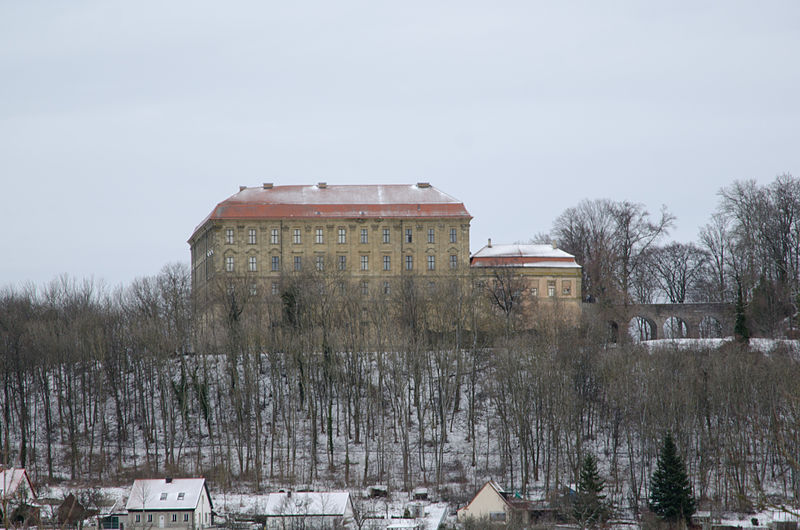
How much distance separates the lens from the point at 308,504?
47062mm

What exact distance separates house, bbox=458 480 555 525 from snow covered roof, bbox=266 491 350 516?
5.20 meters

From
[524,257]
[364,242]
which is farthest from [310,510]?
[524,257]

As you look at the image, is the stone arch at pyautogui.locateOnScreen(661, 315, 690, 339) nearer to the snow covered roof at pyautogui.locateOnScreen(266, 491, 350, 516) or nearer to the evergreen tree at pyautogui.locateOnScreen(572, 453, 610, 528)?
the evergreen tree at pyautogui.locateOnScreen(572, 453, 610, 528)

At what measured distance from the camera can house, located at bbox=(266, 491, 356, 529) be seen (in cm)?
4594

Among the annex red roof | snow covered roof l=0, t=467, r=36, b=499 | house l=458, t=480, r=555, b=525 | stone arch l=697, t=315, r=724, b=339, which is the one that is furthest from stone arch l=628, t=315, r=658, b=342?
snow covered roof l=0, t=467, r=36, b=499

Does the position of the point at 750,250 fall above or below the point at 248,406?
above

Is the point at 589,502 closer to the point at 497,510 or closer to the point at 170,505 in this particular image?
the point at 497,510

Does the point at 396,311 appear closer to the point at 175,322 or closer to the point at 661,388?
the point at 175,322

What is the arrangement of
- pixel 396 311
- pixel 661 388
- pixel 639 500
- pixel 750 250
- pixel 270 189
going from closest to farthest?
pixel 639 500 < pixel 661 388 < pixel 396 311 < pixel 750 250 < pixel 270 189

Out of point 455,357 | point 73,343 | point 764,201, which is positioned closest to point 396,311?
point 455,357

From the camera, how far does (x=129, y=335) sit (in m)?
65.4

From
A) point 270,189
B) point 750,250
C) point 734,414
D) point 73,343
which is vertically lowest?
point 734,414

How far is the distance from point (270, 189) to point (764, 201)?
38091 mm

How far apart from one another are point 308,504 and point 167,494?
654 cm
